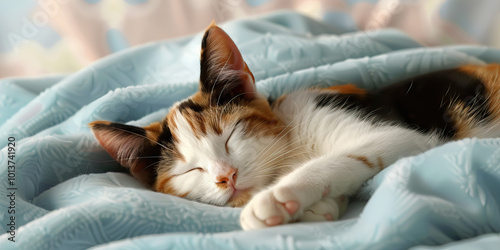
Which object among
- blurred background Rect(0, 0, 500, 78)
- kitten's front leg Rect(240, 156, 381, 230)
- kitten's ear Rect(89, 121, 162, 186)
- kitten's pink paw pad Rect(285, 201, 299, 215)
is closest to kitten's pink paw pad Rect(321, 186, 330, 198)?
kitten's front leg Rect(240, 156, 381, 230)

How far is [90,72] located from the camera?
1331 millimetres

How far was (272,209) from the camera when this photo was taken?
69 cm

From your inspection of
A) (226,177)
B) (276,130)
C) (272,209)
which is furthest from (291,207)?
(276,130)

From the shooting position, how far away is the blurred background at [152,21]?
5.91 feet

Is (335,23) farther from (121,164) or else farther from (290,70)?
(121,164)

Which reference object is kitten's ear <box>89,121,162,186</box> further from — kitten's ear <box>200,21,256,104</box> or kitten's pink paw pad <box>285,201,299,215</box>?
kitten's pink paw pad <box>285,201,299,215</box>

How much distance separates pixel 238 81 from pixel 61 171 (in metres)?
0.49

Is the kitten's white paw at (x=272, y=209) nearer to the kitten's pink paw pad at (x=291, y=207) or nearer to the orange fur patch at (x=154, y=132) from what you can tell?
the kitten's pink paw pad at (x=291, y=207)

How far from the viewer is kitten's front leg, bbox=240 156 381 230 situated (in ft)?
2.27

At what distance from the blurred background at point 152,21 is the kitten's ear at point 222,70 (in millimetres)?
1034

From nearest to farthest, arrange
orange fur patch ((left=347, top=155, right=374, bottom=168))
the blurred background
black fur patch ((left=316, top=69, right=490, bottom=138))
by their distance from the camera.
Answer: orange fur patch ((left=347, top=155, right=374, bottom=168)) → black fur patch ((left=316, top=69, right=490, bottom=138)) → the blurred background

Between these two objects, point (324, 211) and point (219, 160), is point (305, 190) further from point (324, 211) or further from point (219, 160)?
point (219, 160)

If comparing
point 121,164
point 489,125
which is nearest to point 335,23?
point 489,125

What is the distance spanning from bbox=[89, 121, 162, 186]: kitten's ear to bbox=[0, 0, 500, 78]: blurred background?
104 centimetres
